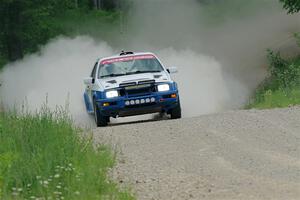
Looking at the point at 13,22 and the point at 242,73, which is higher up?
the point at 13,22

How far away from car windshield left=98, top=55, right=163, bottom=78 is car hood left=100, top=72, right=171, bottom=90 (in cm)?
41

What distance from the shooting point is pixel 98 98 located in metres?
18.1

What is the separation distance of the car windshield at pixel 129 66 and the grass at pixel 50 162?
608 cm

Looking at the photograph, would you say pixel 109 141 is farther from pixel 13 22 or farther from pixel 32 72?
pixel 13 22

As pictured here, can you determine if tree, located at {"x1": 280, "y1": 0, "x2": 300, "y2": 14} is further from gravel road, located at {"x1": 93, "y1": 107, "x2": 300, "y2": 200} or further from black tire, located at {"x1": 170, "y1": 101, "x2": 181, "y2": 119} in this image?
gravel road, located at {"x1": 93, "y1": 107, "x2": 300, "y2": 200}

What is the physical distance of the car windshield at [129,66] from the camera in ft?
62.3

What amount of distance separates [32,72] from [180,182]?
33.3m

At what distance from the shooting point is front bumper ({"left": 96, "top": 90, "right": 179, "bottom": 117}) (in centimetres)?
1789

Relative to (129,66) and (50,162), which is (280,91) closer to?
(129,66)

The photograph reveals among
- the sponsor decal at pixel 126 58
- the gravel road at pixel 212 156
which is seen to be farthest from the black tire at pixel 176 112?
the gravel road at pixel 212 156

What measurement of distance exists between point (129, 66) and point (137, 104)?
4.98 feet

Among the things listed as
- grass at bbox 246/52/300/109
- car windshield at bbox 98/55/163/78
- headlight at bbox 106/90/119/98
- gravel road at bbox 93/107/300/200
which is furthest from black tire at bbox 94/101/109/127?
grass at bbox 246/52/300/109

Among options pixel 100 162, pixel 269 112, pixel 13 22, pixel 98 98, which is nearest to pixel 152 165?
pixel 100 162

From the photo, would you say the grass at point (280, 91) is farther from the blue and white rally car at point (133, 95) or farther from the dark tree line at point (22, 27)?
the dark tree line at point (22, 27)
